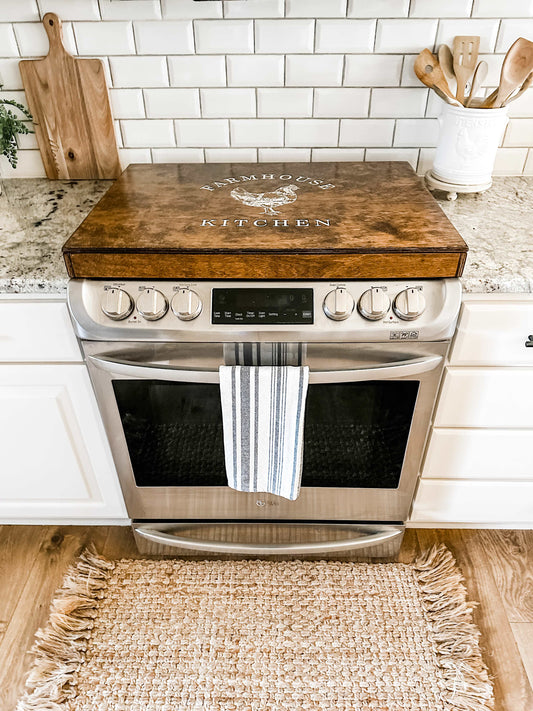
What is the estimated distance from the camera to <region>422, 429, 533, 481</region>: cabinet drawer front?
127cm

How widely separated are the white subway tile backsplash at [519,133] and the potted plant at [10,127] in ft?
4.15

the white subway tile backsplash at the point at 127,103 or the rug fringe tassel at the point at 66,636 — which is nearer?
the rug fringe tassel at the point at 66,636

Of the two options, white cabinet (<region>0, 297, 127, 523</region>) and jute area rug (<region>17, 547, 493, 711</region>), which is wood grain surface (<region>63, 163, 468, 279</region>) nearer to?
white cabinet (<region>0, 297, 127, 523</region>)

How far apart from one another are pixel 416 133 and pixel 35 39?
102cm

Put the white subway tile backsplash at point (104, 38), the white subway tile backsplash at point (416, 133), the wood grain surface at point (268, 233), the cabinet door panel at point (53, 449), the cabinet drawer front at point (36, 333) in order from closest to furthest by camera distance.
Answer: the wood grain surface at point (268, 233) → the cabinet drawer front at point (36, 333) → the cabinet door panel at point (53, 449) → the white subway tile backsplash at point (104, 38) → the white subway tile backsplash at point (416, 133)

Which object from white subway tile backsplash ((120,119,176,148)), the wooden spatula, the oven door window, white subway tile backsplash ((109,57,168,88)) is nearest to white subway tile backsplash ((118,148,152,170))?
white subway tile backsplash ((120,119,176,148))

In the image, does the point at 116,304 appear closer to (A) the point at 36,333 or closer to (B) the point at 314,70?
(A) the point at 36,333

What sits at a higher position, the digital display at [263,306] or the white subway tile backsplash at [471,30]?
the white subway tile backsplash at [471,30]

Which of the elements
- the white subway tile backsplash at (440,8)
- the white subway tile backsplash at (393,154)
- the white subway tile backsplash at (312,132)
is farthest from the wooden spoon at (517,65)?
the white subway tile backsplash at (312,132)

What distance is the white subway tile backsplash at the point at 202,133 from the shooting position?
4.73 ft

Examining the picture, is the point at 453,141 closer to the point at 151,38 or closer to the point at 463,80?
the point at 463,80

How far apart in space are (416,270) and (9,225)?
932 millimetres

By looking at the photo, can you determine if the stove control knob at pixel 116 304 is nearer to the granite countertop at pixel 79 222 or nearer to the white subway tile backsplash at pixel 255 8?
the granite countertop at pixel 79 222

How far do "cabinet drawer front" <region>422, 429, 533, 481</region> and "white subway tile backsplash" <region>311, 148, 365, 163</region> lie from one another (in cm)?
78
